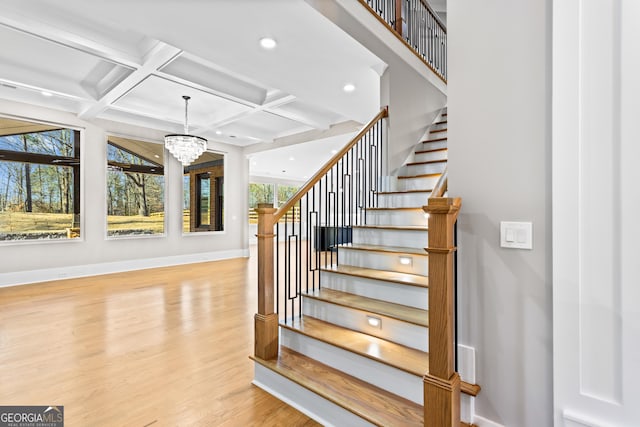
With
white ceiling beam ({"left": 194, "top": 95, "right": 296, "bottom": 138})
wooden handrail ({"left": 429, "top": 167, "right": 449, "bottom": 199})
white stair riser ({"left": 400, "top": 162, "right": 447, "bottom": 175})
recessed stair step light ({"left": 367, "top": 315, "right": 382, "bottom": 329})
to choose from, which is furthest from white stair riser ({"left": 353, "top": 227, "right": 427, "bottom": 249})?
white ceiling beam ({"left": 194, "top": 95, "right": 296, "bottom": 138})

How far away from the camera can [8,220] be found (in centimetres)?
485

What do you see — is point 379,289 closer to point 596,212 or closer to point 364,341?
point 364,341

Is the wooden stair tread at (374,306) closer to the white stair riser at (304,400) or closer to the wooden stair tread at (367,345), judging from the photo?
the wooden stair tread at (367,345)

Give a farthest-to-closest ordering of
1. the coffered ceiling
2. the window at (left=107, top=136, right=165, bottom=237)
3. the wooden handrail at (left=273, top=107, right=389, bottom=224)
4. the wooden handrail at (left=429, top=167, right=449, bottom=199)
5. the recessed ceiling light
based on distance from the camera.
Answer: the window at (left=107, top=136, right=165, bottom=237) → the recessed ceiling light → the coffered ceiling → the wooden handrail at (left=273, top=107, right=389, bottom=224) → the wooden handrail at (left=429, top=167, right=449, bottom=199)

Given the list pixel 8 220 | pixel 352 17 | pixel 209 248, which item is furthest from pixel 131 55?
pixel 209 248

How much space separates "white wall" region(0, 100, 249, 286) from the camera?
498 cm

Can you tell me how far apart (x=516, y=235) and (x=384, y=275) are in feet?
3.75

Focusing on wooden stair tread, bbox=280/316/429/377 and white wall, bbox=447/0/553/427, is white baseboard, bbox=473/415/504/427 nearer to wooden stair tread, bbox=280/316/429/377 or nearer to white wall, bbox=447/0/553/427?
white wall, bbox=447/0/553/427

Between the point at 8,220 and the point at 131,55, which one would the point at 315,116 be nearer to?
the point at 131,55

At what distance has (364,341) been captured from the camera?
206 cm

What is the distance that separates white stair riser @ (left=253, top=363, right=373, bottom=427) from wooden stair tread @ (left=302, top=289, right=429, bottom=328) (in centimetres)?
62

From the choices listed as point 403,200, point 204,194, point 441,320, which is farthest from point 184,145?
point 441,320

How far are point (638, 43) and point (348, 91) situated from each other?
11.1 feet

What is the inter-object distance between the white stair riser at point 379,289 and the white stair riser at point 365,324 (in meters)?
0.25
